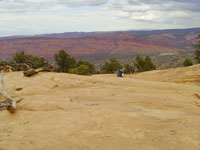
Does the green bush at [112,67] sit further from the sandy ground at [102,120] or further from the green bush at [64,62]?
the sandy ground at [102,120]

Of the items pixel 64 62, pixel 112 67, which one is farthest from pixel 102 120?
pixel 112 67

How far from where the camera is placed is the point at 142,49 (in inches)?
4813

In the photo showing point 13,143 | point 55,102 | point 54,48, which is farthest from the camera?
point 54,48

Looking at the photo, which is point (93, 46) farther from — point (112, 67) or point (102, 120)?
point (102, 120)

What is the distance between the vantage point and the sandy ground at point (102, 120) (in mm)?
4457

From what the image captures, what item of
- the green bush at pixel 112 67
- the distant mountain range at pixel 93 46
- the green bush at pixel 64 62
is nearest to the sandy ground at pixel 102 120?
the green bush at pixel 64 62

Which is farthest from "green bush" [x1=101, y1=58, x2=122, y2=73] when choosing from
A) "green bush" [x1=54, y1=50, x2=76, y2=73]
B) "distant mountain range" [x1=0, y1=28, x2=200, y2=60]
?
"distant mountain range" [x1=0, y1=28, x2=200, y2=60]

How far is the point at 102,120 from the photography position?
19.2 ft

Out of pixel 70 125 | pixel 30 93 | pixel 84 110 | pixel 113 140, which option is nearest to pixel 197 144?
pixel 113 140

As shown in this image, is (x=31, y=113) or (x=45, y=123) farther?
(x=31, y=113)

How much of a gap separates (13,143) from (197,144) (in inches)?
153

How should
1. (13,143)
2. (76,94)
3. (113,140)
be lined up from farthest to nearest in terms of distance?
(76,94) → (113,140) → (13,143)

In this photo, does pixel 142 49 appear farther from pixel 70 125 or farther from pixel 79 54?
pixel 70 125

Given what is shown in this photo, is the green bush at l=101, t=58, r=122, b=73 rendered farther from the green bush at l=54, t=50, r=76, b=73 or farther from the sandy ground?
the sandy ground
